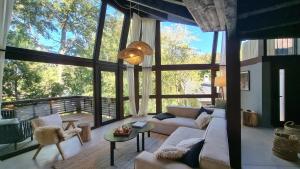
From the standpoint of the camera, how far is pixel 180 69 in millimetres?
7668

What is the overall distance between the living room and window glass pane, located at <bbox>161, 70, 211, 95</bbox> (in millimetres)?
42

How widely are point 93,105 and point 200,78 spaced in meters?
4.41

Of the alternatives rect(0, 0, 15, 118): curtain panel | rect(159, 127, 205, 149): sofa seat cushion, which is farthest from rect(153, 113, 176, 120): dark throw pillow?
rect(0, 0, 15, 118): curtain panel

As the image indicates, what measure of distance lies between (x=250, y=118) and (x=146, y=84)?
12.6 ft

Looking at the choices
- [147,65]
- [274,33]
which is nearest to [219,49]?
[147,65]

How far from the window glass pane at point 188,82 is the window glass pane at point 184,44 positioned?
46cm

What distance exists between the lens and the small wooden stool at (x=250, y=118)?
228 inches

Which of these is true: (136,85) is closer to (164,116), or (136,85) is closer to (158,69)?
(158,69)

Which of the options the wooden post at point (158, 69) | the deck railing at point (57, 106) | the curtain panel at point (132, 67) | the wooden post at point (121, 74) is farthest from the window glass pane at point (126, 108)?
the wooden post at point (158, 69)

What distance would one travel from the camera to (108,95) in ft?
22.3

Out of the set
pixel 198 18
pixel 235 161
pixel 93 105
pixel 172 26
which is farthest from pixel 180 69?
pixel 198 18

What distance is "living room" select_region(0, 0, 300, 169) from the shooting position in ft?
9.35

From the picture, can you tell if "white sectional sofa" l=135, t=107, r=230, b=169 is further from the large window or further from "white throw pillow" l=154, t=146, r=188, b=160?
the large window

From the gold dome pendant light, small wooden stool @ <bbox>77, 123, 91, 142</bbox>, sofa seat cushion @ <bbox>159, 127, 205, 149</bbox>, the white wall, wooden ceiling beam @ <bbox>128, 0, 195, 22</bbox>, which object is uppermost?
wooden ceiling beam @ <bbox>128, 0, 195, 22</bbox>
